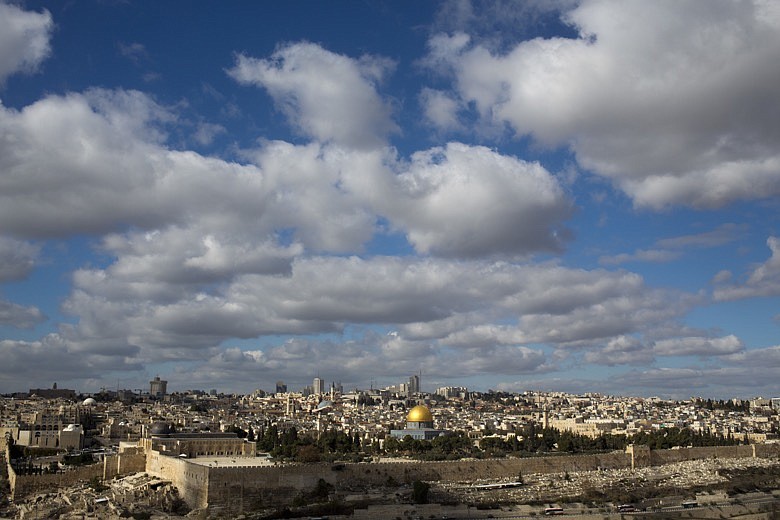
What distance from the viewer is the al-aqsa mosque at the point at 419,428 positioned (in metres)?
60.0

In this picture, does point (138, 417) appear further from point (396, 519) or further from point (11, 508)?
point (396, 519)

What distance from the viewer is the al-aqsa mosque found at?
6000cm

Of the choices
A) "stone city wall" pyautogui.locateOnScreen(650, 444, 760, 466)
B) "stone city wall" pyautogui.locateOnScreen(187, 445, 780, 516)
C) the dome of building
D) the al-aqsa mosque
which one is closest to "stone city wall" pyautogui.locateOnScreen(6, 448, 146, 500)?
the dome of building

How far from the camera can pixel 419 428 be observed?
6297 centimetres

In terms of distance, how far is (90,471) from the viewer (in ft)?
143

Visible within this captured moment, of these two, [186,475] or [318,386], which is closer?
[186,475]

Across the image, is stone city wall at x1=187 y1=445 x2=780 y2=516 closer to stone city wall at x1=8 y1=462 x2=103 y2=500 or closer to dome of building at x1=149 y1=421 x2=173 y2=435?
stone city wall at x1=8 y1=462 x2=103 y2=500

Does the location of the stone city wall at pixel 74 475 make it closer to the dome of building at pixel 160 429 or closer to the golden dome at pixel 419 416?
the dome of building at pixel 160 429

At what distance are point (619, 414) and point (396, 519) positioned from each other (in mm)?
71949

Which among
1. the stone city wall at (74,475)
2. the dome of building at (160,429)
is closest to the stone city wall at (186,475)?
the stone city wall at (74,475)

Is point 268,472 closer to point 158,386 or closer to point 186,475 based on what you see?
point 186,475

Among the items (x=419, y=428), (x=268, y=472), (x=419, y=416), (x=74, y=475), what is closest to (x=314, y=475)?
(x=268, y=472)

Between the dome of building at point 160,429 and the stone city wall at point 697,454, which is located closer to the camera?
the dome of building at point 160,429

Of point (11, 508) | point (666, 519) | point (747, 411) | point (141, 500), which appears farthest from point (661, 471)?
point (747, 411)
